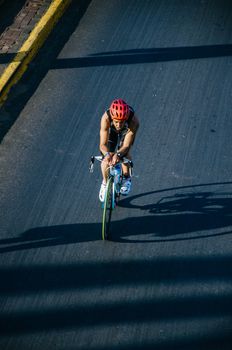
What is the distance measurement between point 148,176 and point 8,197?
2321 millimetres

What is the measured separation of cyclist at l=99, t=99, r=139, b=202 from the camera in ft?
25.5

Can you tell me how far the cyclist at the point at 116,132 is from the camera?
7.78m

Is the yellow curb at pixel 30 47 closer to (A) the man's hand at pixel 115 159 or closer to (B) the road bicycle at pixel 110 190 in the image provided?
(B) the road bicycle at pixel 110 190

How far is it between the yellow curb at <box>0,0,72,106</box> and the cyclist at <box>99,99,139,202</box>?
10.4 ft

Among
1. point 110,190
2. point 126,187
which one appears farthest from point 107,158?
point 126,187

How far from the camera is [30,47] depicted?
11.8m

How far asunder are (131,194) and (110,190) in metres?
1.00

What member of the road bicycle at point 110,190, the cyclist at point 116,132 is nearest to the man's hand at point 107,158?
the cyclist at point 116,132

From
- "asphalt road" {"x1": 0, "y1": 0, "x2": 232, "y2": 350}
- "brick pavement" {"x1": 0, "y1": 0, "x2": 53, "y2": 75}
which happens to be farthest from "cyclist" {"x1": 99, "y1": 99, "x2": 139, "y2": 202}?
"brick pavement" {"x1": 0, "y1": 0, "x2": 53, "y2": 75}

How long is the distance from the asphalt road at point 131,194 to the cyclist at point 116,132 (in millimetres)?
888

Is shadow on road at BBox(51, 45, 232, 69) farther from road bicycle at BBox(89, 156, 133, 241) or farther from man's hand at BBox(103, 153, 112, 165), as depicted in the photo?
man's hand at BBox(103, 153, 112, 165)

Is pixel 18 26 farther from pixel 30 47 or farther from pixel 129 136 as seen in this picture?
pixel 129 136

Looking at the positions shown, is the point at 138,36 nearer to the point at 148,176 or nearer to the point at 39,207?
the point at 148,176

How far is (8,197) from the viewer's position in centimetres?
903
